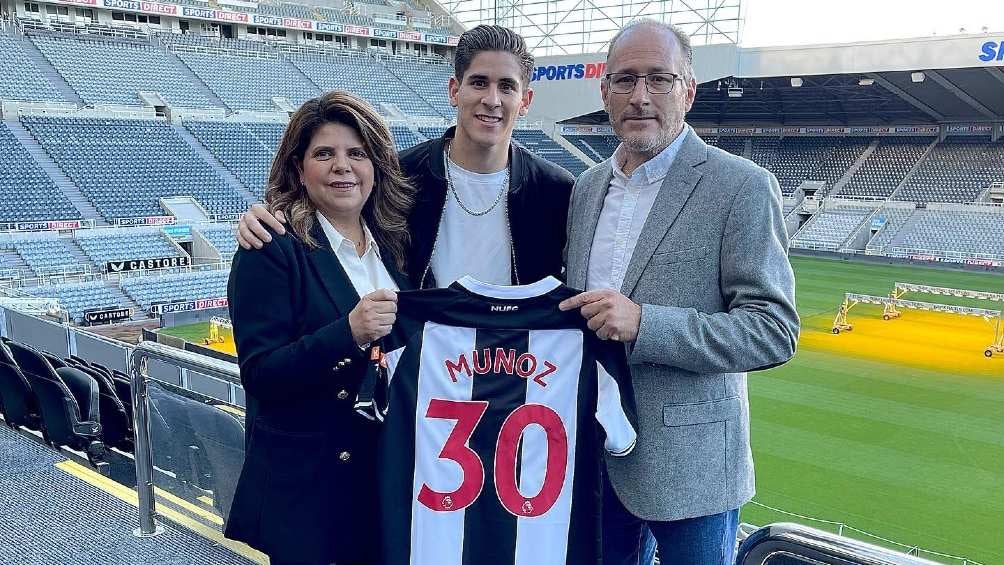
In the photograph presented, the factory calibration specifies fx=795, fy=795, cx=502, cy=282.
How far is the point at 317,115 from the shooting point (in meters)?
2.10

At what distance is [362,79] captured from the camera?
34.4 meters

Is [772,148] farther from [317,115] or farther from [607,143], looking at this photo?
[317,115]

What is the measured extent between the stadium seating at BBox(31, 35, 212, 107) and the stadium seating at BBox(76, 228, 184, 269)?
A: 860cm

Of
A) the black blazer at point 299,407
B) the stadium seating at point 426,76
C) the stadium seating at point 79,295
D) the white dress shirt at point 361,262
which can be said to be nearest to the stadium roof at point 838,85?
the stadium seating at point 426,76

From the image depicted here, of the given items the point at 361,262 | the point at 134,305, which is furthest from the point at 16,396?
the point at 134,305

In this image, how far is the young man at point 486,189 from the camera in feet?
7.82

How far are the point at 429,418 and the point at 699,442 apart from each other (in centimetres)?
71

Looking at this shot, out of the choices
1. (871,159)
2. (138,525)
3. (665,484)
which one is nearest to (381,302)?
(665,484)

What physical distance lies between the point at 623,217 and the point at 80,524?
2.50 meters

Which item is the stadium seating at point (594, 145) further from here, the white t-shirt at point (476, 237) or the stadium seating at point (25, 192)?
the white t-shirt at point (476, 237)

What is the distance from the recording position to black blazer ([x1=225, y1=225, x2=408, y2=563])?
75.2 inches

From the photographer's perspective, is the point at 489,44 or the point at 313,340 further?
the point at 489,44

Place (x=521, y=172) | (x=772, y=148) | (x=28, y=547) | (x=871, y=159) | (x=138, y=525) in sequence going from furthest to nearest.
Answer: (x=772, y=148), (x=871, y=159), (x=138, y=525), (x=28, y=547), (x=521, y=172)

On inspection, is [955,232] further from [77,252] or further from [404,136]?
[77,252]
